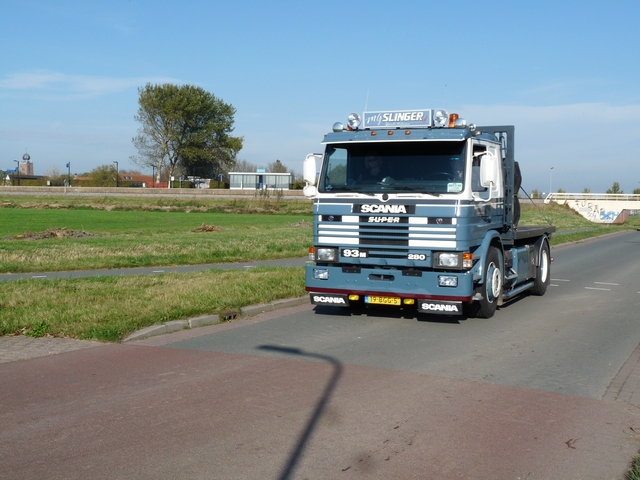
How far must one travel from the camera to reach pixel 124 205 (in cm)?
5919

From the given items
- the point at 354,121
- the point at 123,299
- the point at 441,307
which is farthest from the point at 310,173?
the point at 123,299

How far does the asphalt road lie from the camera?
4578 mm

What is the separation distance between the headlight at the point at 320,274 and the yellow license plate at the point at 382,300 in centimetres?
71

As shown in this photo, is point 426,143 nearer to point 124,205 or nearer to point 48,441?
point 48,441

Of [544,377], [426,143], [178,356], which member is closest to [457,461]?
[544,377]

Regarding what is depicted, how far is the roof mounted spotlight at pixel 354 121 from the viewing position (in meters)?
10.4

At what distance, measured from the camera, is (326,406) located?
584 centimetres

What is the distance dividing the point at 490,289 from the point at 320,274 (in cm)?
267

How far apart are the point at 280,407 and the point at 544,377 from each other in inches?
119

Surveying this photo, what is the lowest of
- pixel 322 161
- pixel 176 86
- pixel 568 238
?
pixel 568 238

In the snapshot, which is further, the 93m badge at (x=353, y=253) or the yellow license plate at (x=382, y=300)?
the 93m badge at (x=353, y=253)

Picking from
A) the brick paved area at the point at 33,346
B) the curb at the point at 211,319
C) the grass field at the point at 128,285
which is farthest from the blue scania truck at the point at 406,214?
the brick paved area at the point at 33,346

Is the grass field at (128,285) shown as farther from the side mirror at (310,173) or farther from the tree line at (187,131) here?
the tree line at (187,131)

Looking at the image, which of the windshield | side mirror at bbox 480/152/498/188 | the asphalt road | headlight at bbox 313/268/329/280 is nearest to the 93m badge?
headlight at bbox 313/268/329/280
